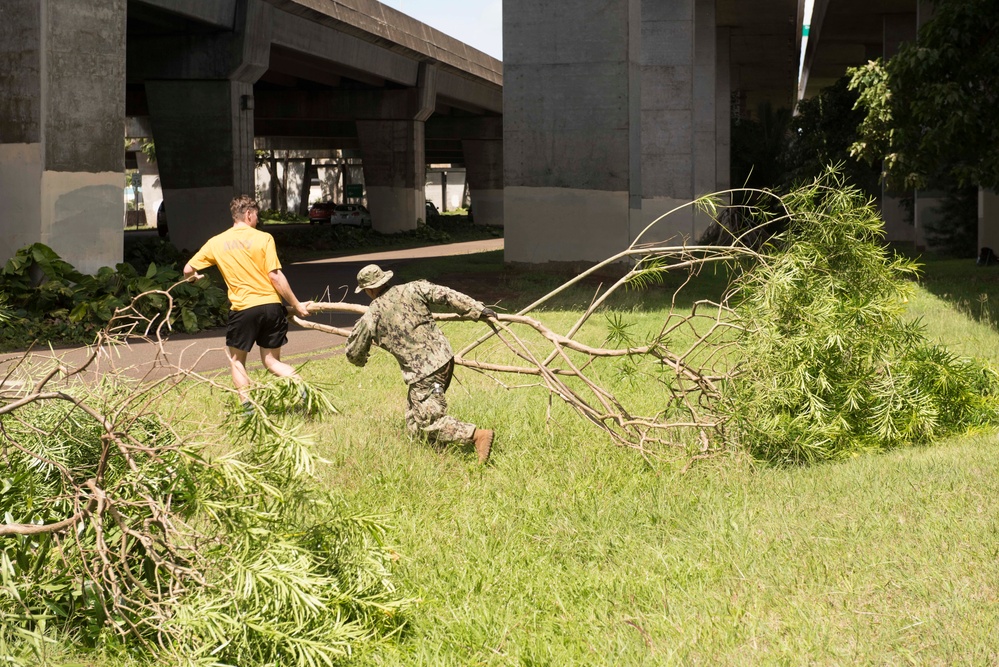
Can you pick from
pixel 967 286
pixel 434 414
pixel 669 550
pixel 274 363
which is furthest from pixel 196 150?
pixel 669 550

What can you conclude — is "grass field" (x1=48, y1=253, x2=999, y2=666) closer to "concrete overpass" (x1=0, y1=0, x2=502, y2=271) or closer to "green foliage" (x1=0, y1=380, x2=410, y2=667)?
"green foliage" (x1=0, y1=380, x2=410, y2=667)

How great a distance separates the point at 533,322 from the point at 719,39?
43.1m

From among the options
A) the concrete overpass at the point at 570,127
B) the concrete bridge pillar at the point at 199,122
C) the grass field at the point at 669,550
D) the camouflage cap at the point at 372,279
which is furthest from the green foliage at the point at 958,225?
the camouflage cap at the point at 372,279

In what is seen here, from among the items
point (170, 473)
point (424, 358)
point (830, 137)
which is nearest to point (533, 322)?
point (424, 358)

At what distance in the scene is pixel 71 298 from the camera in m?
14.8

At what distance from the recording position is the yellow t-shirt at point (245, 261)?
9219 millimetres

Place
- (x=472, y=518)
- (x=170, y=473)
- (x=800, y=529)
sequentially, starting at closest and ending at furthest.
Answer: (x=170, y=473) → (x=800, y=529) → (x=472, y=518)

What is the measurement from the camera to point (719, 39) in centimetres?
4806

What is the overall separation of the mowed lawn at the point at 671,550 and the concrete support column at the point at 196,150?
65.6 feet

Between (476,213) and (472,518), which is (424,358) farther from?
(476,213)

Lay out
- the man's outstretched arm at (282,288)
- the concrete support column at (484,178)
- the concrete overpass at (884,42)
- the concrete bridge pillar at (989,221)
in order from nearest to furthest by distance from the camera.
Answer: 1. the man's outstretched arm at (282,288)
2. the concrete bridge pillar at (989,221)
3. the concrete overpass at (884,42)
4. the concrete support column at (484,178)

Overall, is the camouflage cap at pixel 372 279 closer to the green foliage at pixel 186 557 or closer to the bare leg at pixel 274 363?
the bare leg at pixel 274 363

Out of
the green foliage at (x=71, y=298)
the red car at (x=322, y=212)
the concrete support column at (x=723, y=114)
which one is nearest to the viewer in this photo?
the green foliage at (x=71, y=298)

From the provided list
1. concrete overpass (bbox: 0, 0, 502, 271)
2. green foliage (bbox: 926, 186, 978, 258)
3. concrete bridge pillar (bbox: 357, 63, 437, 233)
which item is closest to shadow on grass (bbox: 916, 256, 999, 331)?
green foliage (bbox: 926, 186, 978, 258)
